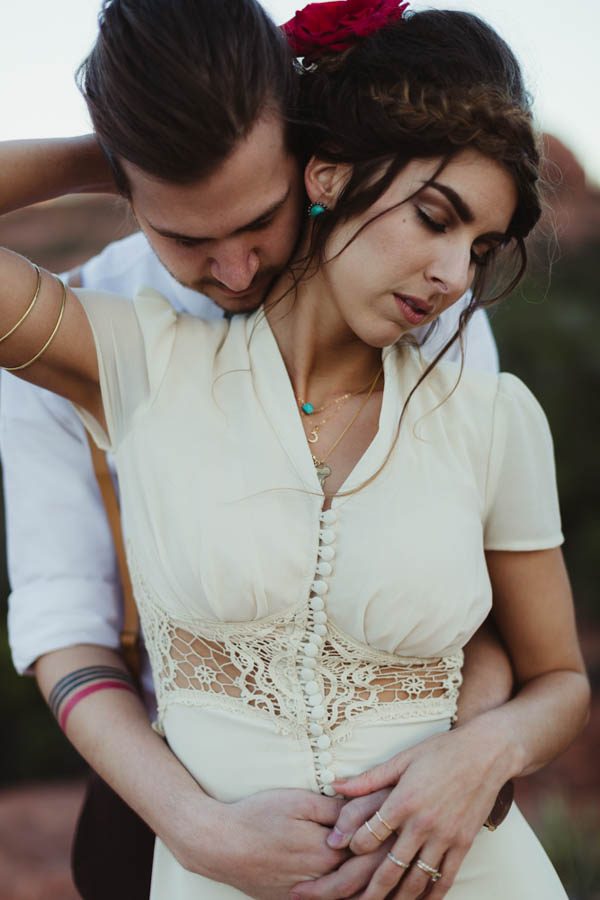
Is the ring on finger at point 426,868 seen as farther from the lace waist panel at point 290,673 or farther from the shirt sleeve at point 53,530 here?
the shirt sleeve at point 53,530

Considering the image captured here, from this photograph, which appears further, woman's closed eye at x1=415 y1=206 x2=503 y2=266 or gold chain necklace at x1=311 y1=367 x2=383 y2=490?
gold chain necklace at x1=311 y1=367 x2=383 y2=490

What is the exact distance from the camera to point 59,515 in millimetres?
2500

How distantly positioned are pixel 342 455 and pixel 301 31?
90cm

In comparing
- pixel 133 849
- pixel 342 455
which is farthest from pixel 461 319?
pixel 133 849

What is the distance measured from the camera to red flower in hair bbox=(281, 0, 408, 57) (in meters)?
2.05

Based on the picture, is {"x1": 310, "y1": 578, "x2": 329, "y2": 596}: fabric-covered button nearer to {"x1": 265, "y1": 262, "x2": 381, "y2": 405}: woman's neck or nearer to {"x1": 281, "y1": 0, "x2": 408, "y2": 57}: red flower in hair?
{"x1": 265, "y1": 262, "x2": 381, "y2": 405}: woman's neck

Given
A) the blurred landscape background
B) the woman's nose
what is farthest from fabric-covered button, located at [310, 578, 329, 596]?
the blurred landscape background

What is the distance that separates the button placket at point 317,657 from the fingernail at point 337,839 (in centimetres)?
11

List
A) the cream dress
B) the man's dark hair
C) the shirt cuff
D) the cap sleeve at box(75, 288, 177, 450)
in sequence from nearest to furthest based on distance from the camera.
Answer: the man's dark hair → the cream dress → the cap sleeve at box(75, 288, 177, 450) → the shirt cuff

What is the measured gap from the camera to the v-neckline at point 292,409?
6.81ft

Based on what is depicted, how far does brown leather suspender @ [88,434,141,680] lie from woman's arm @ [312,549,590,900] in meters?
0.73

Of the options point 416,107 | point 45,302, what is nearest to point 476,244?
point 416,107

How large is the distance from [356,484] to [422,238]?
0.52 meters

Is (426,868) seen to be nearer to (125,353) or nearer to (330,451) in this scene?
(330,451)
